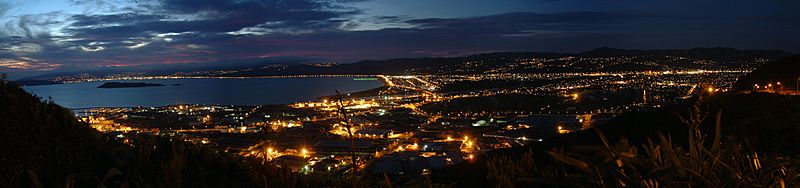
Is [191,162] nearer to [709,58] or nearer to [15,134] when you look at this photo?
[15,134]

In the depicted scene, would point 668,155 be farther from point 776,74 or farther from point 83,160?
point 776,74

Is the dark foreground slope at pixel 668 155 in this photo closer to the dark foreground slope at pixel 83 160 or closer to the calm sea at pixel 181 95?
the dark foreground slope at pixel 83 160

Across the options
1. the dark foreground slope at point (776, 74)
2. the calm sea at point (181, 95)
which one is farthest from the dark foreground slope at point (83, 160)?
the calm sea at point (181, 95)

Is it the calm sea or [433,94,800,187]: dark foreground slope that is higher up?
[433,94,800,187]: dark foreground slope

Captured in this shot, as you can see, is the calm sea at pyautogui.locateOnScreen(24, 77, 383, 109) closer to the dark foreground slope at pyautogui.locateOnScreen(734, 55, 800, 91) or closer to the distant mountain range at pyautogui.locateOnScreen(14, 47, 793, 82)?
the distant mountain range at pyautogui.locateOnScreen(14, 47, 793, 82)

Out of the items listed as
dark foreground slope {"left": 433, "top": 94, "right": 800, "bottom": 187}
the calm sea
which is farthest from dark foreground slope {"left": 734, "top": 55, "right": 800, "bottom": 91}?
the calm sea

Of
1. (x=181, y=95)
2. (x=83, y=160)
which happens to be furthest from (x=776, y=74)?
(x=181, y=95)

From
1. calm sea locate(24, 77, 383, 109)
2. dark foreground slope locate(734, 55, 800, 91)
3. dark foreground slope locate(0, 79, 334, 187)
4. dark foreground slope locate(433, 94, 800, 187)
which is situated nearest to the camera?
dark foreground slope locate(433, 94, 800, 187)
